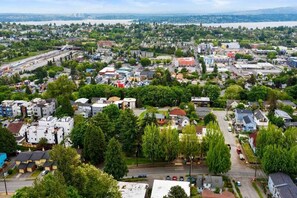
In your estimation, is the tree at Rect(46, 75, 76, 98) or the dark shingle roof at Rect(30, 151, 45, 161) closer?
the dark shingle roof at Rect(30, 151, 45, 161)

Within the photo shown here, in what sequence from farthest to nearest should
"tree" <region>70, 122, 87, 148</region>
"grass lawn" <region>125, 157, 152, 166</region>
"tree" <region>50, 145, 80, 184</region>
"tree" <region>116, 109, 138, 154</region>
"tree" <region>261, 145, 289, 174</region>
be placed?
"tree" <region>70, 122, 87, 148</region> < "tree" <region>116, 109, 138, 154</region> < "grass lawn" <region>125, 157, 152, 166</region> < "tree" <region>261, 145, 289, 174</region> < "tree" <region>50, 145, 80, 184</region>

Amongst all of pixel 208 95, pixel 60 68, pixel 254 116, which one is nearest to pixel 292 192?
pixel 254 116

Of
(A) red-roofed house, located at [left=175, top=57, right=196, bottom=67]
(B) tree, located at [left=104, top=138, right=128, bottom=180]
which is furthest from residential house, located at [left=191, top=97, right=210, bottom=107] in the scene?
(A) red-roofed house, located at [left=175, top=57, right=196, bottom=67]

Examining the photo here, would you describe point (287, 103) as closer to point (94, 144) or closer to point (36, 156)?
point (94, 144)

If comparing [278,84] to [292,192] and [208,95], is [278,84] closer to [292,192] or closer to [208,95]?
[208,95]

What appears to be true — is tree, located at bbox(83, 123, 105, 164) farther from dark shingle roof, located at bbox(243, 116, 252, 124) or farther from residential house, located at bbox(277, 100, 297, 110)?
residential house, located at bbox(277, 100, 297, 110)

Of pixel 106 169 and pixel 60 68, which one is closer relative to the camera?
pixel 106 169

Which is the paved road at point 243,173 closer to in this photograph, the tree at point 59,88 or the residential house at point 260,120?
the residential house at point 260,120
